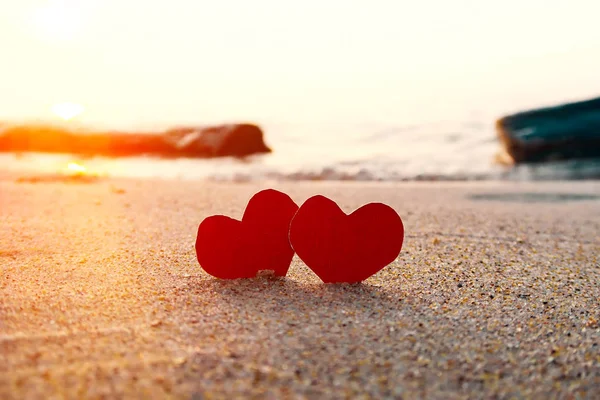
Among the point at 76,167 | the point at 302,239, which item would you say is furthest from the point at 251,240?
the point at 76,167

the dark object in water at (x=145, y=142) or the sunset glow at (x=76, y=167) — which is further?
the dark object in water at (x=145, y=142)

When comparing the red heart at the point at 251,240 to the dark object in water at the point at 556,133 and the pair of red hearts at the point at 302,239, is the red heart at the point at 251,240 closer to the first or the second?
the pair of red hearts at the point at 302,239

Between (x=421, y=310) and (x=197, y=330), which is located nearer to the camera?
(x=197, y=330)

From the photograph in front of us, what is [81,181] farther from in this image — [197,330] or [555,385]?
[555,385]

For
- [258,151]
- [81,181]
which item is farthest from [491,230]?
[258,151]

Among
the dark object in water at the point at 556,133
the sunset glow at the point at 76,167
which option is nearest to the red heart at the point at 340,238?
the sunset glow at the point at 76,167

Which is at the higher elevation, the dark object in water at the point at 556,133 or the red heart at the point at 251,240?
the dark object in water at the point at 556,133
